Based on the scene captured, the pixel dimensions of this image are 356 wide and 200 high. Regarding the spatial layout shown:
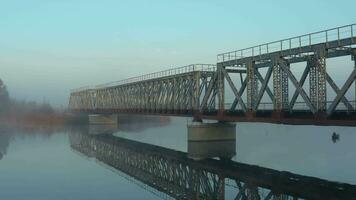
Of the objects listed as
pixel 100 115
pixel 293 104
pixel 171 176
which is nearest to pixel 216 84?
pixel 293 104

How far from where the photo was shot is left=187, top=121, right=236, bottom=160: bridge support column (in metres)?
61.9

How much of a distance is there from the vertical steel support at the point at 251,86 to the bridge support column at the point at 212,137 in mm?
9193

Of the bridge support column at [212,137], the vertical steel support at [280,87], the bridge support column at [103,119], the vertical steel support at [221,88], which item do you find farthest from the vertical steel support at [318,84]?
the bridge support column at [103,119]

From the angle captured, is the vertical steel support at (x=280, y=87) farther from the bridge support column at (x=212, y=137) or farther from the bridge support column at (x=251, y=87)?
the bridge support column at (x=212, y=137)

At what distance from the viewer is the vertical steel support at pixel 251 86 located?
54.5 metres

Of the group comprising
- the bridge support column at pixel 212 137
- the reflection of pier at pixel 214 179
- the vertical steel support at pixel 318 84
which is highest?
the vertical steel support at pixel 318 84

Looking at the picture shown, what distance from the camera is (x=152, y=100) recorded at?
95.1 metres

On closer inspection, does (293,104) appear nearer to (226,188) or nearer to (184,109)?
(226,188)

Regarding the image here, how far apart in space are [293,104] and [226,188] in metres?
14.4

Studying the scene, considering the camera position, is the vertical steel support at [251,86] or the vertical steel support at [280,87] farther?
the vertical steel support at [251,86]

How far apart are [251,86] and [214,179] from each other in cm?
1783

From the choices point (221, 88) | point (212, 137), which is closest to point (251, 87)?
point (221, 88)

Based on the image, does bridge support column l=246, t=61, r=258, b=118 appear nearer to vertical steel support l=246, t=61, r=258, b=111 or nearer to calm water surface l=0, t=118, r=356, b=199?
vertical steel support l=246, t=61, r=258, b=111

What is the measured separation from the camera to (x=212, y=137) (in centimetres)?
6438
